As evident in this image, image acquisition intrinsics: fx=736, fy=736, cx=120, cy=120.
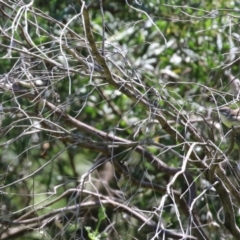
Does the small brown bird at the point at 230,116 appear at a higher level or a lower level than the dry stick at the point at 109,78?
lower

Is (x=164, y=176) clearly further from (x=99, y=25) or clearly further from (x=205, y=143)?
(x=205, y=143)

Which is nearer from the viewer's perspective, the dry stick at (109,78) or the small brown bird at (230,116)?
the dry stick at (109,78)

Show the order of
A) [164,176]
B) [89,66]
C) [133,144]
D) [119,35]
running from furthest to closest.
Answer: [119,35], [164,176], [133,144], [89,66]

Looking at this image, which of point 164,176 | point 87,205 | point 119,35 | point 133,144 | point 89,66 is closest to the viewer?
point 89,66

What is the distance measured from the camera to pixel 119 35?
5.21m

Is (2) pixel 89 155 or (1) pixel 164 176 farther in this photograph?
(2) pixel 89 155

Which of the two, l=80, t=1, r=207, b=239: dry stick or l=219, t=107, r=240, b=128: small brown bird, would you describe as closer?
l=80, t=1, r=207, b=239: dry stick

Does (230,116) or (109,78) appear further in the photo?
(230,116)

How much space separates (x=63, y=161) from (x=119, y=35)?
38.9 inches

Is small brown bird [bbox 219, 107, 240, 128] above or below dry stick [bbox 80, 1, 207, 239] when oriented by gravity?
below

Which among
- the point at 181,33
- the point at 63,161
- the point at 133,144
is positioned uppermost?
the point at 133,144

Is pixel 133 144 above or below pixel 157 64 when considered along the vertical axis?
above

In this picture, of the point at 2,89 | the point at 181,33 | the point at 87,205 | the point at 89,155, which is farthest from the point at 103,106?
the point at 2,89

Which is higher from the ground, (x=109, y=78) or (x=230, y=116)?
(x=109, y=78)
